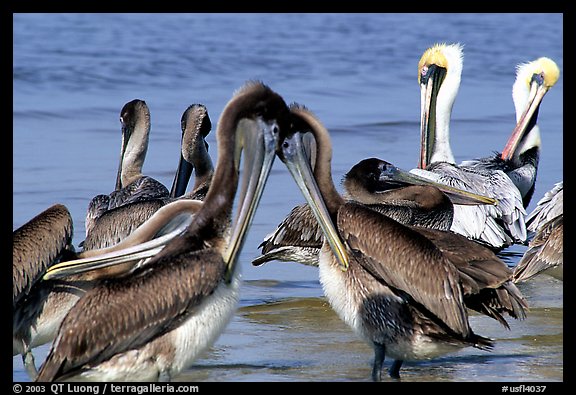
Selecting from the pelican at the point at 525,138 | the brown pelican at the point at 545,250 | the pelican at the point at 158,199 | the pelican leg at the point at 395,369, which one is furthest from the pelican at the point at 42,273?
the pelican at the point at 525,138

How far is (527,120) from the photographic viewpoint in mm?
10859

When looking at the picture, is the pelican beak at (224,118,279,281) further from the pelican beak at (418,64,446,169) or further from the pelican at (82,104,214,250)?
the pelican beak at (418,64,446,169)

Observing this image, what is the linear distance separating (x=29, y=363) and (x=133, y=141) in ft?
11.6

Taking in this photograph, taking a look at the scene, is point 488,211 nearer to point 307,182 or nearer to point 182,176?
point 182,176

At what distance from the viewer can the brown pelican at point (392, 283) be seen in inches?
230

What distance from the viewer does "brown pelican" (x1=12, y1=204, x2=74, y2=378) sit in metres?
6.08

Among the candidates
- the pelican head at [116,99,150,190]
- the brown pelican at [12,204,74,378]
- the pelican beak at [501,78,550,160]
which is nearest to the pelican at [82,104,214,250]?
the pelican head at [116,99,150,190]

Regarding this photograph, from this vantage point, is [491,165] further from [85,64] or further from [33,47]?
Result: [33,47]

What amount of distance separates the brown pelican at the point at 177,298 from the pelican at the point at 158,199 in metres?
2.13


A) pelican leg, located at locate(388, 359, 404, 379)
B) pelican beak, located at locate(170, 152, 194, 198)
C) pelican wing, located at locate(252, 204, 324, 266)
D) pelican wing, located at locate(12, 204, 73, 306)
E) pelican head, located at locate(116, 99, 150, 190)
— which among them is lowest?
pelican leg, located at locate(388, 359, 404, 379)

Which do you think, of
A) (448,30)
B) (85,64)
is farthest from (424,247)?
(448,30)

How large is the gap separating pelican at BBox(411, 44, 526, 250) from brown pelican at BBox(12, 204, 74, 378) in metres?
3.30

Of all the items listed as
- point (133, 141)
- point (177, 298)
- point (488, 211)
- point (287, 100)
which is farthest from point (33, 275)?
point (287, 100)
